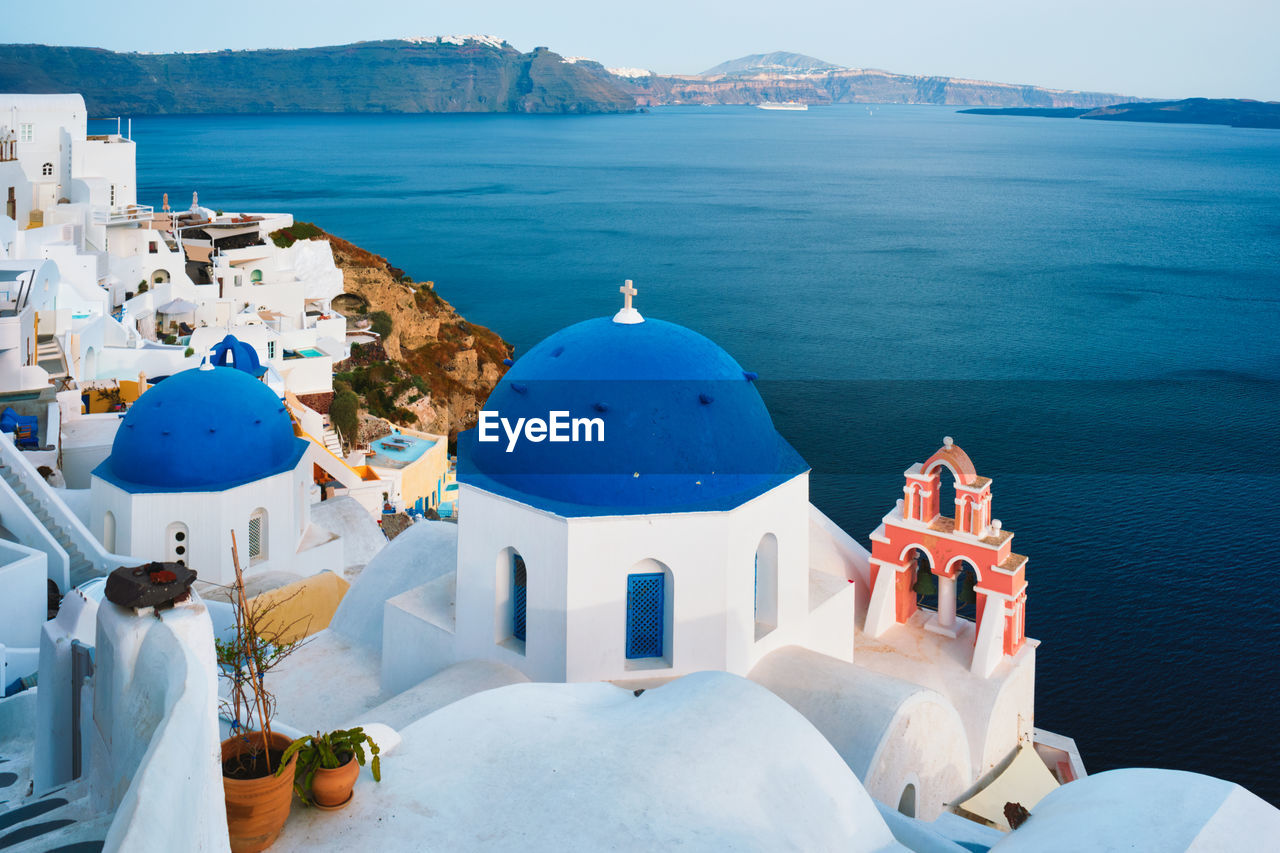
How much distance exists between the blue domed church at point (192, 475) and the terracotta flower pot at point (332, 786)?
1122 cm

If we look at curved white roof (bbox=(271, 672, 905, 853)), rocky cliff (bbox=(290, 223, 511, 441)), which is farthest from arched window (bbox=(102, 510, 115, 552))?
rocky cliff (bbox=(290, 223, 511, 441))

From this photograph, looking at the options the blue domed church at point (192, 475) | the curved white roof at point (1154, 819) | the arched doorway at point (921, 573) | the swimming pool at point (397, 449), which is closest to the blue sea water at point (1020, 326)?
the arched doorway at point (921, 573)

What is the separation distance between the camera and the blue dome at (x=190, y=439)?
1662cm

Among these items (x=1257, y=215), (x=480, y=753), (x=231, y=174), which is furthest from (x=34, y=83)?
(x=480, y=753)

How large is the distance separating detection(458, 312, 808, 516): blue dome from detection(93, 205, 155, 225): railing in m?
36.6

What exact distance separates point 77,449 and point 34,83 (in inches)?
6677

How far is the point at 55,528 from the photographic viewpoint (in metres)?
16.3

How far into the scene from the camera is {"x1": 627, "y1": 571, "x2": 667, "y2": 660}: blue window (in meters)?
10.9

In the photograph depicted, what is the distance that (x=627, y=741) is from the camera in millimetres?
7883

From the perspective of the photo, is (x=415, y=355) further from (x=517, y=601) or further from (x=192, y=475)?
(x=517, y=601)

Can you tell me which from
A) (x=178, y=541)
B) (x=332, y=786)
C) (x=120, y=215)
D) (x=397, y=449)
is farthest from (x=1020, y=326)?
(x=332, y=786)

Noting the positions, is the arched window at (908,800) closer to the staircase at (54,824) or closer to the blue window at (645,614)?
the blue window at (645,614)

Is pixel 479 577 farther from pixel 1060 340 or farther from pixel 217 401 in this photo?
pixel 1060 340

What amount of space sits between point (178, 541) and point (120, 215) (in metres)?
32.1
